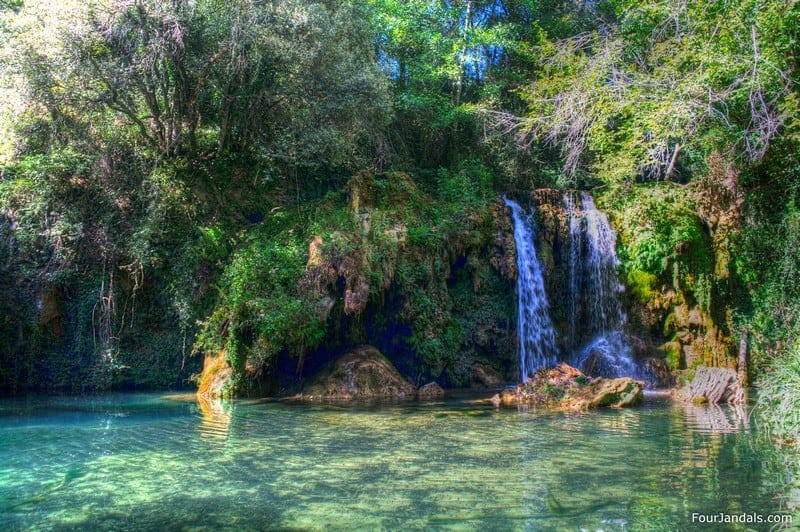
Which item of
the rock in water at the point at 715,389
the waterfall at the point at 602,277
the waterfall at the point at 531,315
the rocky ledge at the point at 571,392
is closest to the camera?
the rocky ledge at the point at 571,392

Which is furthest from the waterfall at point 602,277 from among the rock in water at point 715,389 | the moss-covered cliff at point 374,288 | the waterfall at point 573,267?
the rock in water at point 715,389

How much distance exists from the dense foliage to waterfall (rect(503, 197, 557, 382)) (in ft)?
3.16

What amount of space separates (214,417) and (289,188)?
331 inches

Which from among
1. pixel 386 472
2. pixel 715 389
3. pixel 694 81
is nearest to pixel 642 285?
pixel 715 389

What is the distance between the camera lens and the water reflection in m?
7.28

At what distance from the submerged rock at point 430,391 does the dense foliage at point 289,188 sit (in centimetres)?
115

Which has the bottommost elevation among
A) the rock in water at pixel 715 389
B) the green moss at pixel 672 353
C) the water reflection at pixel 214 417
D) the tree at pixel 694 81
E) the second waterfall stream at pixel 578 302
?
the water reflection at pixel 214 417

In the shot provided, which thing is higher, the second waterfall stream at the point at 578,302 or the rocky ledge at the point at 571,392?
the second waterfall stream at the point at 578,302

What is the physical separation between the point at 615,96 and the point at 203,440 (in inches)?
388

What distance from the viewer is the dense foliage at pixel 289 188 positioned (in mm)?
12000

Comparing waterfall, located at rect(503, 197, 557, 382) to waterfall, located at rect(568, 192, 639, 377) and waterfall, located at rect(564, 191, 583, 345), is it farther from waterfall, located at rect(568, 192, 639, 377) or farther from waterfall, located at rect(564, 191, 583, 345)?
waterfall, located at rect(568, 192, 639, 377)

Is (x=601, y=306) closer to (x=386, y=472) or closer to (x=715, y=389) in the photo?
(x=715, y=389)

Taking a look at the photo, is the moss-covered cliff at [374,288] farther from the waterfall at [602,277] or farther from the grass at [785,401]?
the grass at [785,401]

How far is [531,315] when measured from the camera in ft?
46.9
